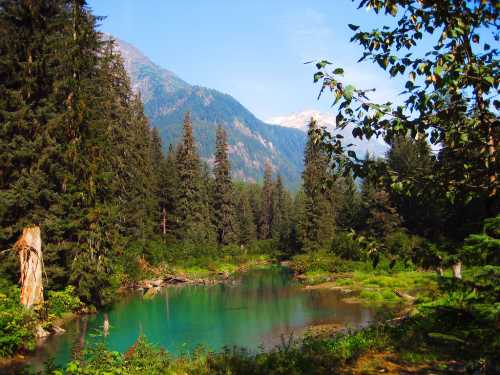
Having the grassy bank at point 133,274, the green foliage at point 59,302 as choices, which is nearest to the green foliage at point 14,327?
the grassy bank at point 133,274

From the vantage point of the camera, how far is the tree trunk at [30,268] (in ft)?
62.4

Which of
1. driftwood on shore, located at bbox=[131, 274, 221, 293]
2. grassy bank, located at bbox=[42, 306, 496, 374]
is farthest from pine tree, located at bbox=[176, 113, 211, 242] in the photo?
grassy bank, located at bbox=[42, 306, 496, 374]

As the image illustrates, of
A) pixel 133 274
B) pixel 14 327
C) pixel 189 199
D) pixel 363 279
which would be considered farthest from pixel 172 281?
pixel 14 327

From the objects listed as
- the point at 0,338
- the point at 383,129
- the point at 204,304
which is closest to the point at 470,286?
the point at 383,129

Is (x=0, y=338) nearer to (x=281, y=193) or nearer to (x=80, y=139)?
(x=80, y=139)

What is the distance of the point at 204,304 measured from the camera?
30.4 metres

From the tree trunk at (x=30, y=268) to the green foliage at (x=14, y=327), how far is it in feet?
3.58

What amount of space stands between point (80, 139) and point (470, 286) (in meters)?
22.6

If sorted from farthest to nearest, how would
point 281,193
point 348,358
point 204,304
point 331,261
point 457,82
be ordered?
point 281,193, point 331,261, point 204,304, point 348,358, point 457,82

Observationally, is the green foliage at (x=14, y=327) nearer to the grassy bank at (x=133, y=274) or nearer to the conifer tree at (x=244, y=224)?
the grassy bank at (x=133, y=274)

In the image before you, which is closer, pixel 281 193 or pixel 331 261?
pixel 331 261

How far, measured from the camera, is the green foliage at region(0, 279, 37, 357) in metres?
15.4

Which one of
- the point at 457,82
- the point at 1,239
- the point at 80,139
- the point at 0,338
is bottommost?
the point at 0,338

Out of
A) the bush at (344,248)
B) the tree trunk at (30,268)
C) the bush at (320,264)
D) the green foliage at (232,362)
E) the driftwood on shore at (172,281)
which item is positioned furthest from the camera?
the bush at (344,248)
